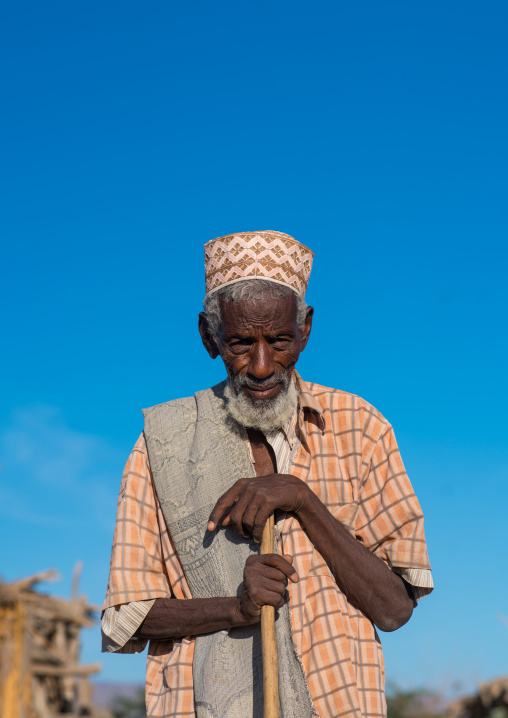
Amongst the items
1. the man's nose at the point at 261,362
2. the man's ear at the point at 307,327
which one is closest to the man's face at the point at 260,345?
the man's nose at the point at 261,362

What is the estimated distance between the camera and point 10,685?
32.2ft

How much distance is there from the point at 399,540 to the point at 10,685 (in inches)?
318

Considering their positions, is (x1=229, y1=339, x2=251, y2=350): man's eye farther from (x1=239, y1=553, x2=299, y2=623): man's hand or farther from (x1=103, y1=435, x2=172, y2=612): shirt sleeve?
(x1=239, y1=553, x2=299, y2=623): man's hand

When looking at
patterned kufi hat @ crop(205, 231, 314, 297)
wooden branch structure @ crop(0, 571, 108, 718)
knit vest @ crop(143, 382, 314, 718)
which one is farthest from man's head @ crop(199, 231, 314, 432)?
wooden branch structure @ crop(0, 571, 108, 718)

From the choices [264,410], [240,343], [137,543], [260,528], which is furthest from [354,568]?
[240,343]

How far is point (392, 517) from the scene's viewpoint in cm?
322

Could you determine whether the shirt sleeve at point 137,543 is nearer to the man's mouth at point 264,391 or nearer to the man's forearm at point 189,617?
the man's forearm at point 189,617

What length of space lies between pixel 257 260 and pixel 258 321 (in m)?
0.29

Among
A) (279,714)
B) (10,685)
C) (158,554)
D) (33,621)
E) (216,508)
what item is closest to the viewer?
(279,714)

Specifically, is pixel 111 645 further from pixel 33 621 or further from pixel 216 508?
pixel 33 621

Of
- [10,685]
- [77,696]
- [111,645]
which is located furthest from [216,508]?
[77,696]

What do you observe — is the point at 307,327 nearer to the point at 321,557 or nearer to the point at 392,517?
the point at 392,517

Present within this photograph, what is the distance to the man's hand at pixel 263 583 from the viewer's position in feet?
9.46

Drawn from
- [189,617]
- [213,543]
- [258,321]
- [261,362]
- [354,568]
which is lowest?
[189,617]
